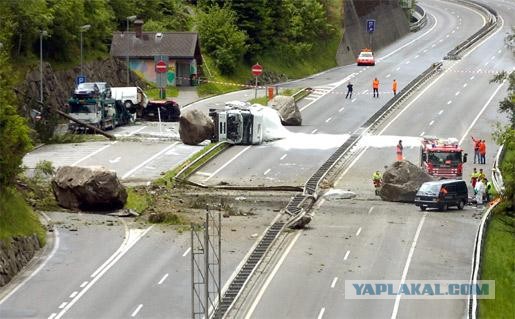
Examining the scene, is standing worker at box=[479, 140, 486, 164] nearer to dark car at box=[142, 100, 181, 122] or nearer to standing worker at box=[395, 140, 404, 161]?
standing worker at box=[395, 140, 404, 161]

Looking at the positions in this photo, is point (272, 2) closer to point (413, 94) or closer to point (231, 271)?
point (413, 94)

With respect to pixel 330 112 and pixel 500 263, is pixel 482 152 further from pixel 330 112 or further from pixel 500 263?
pixel 330 112

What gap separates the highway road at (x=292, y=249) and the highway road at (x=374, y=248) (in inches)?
2.0

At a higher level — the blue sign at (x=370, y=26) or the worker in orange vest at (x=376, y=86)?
the blue sign at (x=370, y=26)

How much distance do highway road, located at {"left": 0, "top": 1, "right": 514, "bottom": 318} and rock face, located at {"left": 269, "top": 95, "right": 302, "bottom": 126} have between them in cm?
151

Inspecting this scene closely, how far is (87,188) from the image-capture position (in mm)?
63031

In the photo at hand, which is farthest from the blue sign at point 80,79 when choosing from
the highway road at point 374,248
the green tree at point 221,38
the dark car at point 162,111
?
the green tree at point 221,38

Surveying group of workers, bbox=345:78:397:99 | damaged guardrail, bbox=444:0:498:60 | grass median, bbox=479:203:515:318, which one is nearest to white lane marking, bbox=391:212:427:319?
grass median, bbox=479:203:515:318

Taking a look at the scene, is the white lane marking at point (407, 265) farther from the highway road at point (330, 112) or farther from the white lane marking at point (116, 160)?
the white lane marking at point (116, 160)

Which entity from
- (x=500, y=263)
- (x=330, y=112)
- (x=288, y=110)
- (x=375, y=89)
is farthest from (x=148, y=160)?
(x=375, y=89)

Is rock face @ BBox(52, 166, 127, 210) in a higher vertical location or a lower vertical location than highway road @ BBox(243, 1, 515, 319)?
higher

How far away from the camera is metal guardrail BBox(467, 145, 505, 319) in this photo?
49.4 m

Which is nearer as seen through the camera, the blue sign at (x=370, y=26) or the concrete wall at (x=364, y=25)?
the concrete wall at (x=364, y=25)

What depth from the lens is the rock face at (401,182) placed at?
2692 inches
